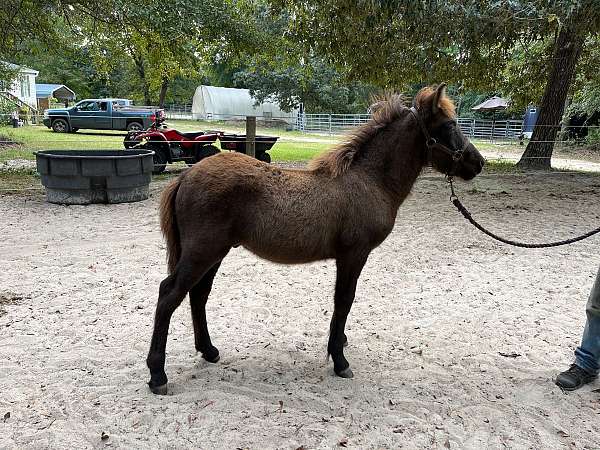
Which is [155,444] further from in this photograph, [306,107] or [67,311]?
[306,107]

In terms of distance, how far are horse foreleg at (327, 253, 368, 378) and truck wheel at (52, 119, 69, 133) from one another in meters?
26.1

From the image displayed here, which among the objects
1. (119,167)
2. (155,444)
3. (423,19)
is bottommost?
(155,444)

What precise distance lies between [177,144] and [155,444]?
32.1ft

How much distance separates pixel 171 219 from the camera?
307 centimetres

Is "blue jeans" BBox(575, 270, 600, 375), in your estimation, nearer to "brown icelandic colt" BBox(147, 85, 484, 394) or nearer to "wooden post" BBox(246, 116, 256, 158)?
"brown icelandic colt" BBox(147, 85, 484, 394)

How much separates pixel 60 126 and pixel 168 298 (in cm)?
2606

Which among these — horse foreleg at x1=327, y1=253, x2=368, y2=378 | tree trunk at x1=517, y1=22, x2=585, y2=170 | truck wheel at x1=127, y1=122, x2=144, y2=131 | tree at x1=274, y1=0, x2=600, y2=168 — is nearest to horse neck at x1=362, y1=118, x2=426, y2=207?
horse foreleg at x1=327, y1=253, x2=368, y2=378

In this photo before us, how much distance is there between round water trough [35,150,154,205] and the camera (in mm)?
7707

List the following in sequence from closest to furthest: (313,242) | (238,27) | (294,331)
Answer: (313,242)
(294,331)
(238,27)

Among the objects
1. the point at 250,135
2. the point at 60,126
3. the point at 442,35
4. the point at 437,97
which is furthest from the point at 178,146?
the point at 60,126

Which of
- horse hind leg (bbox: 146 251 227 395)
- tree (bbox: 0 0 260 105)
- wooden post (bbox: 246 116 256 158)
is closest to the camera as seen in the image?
horse hind leg (bbox: 146 251 227 395)

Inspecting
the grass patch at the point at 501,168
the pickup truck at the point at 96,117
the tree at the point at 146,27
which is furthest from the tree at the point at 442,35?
the pickup truck at the point at 96,117

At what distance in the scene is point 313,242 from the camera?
3043 millimetres

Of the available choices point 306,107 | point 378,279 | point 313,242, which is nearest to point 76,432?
point 313,242
